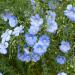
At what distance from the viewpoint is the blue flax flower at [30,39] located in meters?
2.93

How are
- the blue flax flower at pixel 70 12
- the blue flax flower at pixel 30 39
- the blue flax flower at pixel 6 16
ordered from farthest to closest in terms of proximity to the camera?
the blue flax flower at pixel 6 16 < the blue flax flower at pixel 70 12 < the blue flax flower at pixel 30 39

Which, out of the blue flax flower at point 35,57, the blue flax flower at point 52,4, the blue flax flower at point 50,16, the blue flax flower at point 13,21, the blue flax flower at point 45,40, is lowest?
the blue flax flower at point 35,57

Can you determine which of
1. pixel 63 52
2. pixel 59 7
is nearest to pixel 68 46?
pixel 63 52

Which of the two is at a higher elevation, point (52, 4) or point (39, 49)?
point (52, 4)

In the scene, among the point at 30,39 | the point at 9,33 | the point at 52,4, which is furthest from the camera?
the point at 52,4

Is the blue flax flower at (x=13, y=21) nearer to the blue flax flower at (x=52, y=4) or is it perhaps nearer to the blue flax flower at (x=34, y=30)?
Result: the blue flax flower at (x=34, y=30)

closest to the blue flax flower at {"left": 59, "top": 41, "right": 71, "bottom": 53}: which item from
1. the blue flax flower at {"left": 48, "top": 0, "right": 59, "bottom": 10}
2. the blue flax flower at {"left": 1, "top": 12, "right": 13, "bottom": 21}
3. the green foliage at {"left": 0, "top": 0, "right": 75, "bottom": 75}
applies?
the green foliage at {"left": 0, "top": 0, "right": 75, "bottom": 75}

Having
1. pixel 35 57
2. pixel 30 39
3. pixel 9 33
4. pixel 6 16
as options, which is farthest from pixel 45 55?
pixel 6 16

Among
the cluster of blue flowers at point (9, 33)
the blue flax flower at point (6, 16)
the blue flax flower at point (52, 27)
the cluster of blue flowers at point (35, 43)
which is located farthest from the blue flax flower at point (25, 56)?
the blue flax flower at point (6, 16)

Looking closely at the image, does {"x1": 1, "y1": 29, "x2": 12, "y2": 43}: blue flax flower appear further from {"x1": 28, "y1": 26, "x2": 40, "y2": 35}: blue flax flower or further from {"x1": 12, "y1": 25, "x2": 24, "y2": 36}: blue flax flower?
{"x1": 28, "y1": 26, "x2": 40, "y2": 35}: blue flax flower

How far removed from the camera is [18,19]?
10.2 feet

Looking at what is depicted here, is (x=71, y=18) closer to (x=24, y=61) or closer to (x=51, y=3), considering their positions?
(x=51, y=3)

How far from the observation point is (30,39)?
2.90m

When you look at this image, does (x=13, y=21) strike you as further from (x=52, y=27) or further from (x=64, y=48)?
(x=64, y=48)
